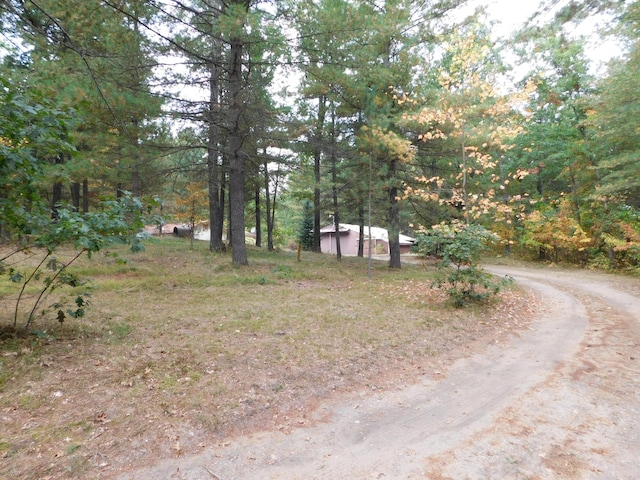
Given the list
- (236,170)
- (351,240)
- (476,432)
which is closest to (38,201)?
(476,432)

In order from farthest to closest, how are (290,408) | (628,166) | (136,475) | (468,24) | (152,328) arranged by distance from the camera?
1. (628,166)
2. (468,24)
3. (152,328)
4. (290,408)
5. (136,475)

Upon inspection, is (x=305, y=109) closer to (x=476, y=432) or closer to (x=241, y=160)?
(x=241, y=160)

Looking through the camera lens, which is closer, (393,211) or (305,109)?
(393,211)

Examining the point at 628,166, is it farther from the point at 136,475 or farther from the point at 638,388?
the point at 136,475

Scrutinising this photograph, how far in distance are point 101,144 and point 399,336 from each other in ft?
28.4

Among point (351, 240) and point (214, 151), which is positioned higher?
point (214, 151)

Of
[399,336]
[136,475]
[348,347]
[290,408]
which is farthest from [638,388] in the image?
[136,475]

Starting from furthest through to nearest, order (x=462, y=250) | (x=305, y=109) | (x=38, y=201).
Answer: (x=305, y=109), (x=462, y=250), (x=38, y=201)

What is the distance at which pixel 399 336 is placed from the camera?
5.16 meters

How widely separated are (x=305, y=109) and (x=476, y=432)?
52.9 feet

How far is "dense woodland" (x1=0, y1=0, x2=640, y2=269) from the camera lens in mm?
3738

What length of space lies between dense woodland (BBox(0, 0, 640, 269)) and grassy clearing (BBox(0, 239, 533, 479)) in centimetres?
137

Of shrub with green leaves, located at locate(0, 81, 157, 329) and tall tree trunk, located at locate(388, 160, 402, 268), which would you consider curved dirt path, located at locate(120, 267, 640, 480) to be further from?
tall tree trunk, located at locate(388, 160, 402, 268)

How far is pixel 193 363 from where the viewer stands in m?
3.85
